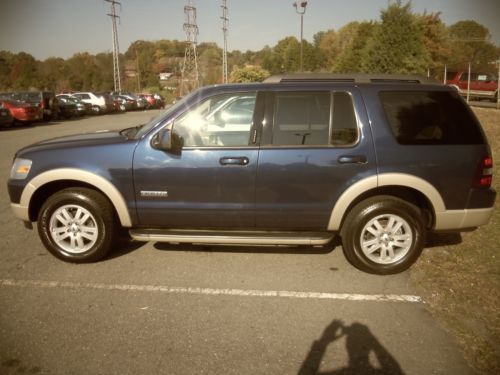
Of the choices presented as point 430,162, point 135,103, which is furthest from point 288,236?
point 135,103

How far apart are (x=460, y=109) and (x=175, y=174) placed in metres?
2.83

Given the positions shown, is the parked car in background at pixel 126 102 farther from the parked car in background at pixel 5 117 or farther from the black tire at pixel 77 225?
the black tire at pixel 77 225

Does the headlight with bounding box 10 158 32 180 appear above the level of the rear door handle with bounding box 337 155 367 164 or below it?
below

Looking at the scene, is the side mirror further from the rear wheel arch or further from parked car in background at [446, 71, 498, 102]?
parked car in background at [446, 71, 498, 102]

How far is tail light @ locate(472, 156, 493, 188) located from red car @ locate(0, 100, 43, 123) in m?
20.2

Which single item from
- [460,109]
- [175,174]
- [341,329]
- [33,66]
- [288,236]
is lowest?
[341,329]

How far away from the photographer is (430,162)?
3.83m

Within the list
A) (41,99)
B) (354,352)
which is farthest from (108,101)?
(354,352)

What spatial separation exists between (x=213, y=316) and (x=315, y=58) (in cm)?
9949

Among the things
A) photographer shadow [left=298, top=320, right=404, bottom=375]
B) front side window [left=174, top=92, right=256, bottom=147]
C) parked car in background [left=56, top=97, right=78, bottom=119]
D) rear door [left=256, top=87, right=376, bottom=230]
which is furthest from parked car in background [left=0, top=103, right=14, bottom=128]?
photographer shadow [left=298, top=320, right=404, bottom=375]

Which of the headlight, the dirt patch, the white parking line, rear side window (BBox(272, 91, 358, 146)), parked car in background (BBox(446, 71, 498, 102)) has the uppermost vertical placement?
parked car in background (BBox(446, 71, 498, 102))

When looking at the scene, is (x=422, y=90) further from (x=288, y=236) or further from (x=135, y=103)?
(x=135, y=103)

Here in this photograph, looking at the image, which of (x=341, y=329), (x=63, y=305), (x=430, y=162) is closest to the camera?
(x=341, y=329)

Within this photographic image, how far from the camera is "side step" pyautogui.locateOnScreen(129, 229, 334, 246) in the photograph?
394cm
